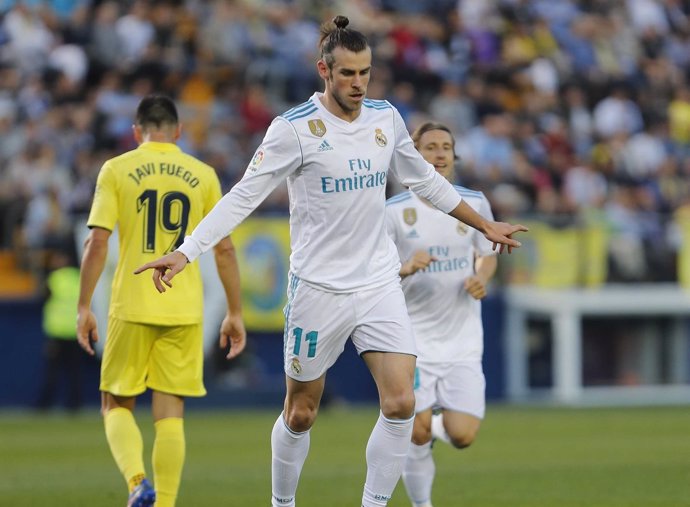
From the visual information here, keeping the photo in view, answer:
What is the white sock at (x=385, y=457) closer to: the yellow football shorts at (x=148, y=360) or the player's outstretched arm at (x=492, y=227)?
the player's outstretched arm at (x=492, y=227)

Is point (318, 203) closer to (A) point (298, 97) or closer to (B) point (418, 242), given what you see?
(B) point (418, 242)

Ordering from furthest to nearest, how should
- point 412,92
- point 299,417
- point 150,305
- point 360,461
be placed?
point 412,92 → point 360,461 → point 150,305 → point 299,417

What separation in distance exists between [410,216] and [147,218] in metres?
1.86

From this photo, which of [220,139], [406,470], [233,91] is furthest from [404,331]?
[233,91]

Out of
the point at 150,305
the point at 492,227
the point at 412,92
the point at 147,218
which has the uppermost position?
the point at 412,92

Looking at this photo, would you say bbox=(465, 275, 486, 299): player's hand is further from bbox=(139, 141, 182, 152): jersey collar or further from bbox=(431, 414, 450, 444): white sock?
bbox=(139, 141, 182, 152): jersey collar

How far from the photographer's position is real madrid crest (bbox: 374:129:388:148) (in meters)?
7.69

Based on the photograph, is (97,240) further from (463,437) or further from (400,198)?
(463,437)

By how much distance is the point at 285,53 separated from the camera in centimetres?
2242

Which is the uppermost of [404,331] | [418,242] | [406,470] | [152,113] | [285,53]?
[285,53]

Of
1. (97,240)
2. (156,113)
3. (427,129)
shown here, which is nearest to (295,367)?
(97,240)

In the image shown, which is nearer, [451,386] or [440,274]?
[440,274]

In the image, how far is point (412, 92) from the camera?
22984mm

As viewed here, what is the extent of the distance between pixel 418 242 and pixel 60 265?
10263 millimetres
